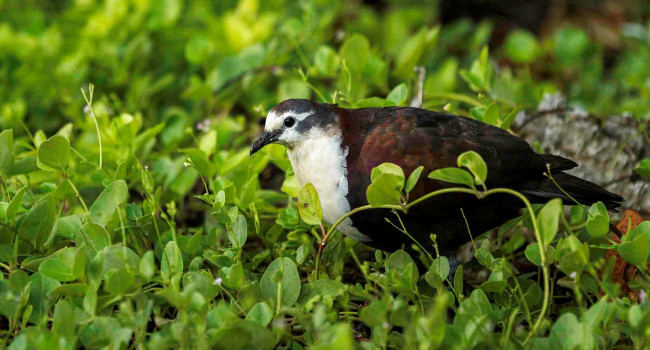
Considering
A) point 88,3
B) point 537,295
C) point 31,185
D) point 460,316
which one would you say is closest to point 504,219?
point 537,295

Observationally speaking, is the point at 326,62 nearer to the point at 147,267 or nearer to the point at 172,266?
the point at 172,266

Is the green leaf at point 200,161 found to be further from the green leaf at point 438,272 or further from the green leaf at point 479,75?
the green leaf at point 479,75

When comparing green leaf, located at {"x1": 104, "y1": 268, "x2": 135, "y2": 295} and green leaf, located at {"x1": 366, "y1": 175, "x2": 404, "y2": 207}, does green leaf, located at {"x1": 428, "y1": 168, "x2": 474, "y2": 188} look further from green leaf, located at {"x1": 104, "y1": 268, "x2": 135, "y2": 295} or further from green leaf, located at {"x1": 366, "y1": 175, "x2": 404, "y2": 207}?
green leaf, located at {"x1": 104, "y1": 268, "x2": 135, "y2": 295}

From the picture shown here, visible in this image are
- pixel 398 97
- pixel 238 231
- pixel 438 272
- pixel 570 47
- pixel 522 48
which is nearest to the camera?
pixel 438 272

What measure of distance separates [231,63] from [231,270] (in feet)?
5.59

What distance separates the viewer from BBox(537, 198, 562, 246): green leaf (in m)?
1.75

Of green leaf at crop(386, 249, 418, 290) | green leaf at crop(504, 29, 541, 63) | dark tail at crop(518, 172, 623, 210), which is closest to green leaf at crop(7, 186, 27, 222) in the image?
green leaf at crop(386, 249, 418, 290)

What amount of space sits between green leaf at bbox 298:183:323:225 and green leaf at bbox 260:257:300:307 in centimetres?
16

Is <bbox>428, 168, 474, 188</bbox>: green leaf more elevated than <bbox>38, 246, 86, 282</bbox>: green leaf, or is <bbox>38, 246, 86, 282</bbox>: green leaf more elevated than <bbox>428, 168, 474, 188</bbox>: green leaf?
<bbox>428, 168, 474, 188</bbox>: green leaf

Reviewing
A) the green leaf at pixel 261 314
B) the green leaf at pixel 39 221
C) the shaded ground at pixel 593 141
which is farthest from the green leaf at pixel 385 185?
the shaded ground at pixel 593 141

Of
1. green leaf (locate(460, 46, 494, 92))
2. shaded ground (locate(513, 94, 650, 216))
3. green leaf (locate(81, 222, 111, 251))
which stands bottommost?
shaded ground (locate(513, 94, 650, 216))

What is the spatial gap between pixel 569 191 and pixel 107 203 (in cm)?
137

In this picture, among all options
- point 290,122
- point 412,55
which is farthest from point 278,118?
point 412,55

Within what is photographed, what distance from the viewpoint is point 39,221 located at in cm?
216
